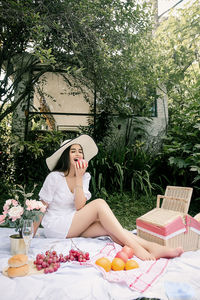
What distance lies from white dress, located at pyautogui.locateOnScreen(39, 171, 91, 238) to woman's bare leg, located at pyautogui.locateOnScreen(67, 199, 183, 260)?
86 millimetres

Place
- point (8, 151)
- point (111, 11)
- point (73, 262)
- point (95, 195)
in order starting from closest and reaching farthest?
point (73, 262), point (111, 11), point (95, 195), point (8, 151)

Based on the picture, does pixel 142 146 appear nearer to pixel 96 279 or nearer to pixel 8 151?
pixel 8 151

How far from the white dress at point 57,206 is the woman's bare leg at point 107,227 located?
9 cm

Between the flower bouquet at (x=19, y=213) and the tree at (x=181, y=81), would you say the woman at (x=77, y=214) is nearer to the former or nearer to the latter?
the flower bouquet at (x=19, y=213)

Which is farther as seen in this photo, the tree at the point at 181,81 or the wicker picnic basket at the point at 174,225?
the tree at the point at 181,81

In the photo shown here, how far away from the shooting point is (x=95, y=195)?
13.3ft

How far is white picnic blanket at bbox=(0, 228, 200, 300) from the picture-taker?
1.23m

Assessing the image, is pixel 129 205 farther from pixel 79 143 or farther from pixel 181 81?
pixel 181 81

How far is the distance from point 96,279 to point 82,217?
79 cm

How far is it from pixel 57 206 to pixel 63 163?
1.56ft

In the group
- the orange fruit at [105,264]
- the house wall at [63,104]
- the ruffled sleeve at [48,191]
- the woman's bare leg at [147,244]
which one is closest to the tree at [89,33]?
the ruffled sleeve at [48,191]

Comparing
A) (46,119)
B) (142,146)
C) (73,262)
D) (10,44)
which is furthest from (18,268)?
(46,119)

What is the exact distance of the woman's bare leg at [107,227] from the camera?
189 cm

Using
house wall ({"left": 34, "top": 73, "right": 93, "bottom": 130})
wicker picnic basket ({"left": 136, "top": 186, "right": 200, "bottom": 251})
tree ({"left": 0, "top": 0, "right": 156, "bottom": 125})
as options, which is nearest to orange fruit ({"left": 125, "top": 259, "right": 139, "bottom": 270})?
wicker picnic basket ({"left": 136, "top": 186, "right": 200, "bottom": 251})
